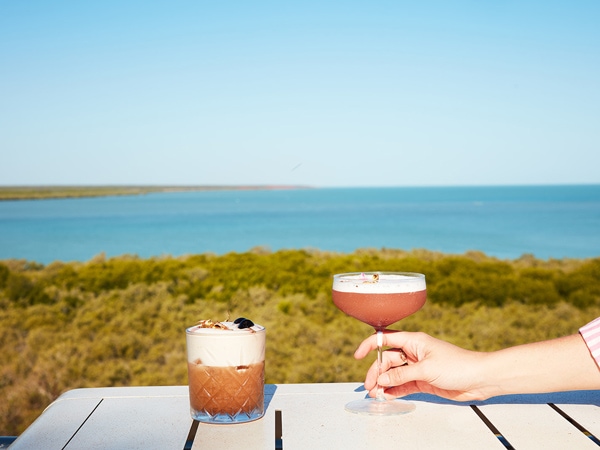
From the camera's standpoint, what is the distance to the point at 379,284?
1.58 metres

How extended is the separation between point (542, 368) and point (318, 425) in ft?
1.67

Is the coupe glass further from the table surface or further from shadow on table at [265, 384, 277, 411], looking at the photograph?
shadow on table at [265, 384, 277, 411]

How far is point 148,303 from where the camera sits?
21.7 ft

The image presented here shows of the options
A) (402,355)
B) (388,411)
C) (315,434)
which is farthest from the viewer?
(402,355)

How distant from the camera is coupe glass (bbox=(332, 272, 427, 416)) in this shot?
1573mm

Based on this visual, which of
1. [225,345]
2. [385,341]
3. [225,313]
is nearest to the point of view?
[225,345]

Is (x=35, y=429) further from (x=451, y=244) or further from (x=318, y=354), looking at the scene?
(x=451, y=244)

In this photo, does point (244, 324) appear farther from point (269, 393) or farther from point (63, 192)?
point (63, 192)

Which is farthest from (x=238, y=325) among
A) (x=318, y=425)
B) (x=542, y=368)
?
(x=542, y=368)

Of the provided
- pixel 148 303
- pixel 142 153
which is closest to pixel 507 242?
pixel 148 303

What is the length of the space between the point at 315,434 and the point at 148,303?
547cm

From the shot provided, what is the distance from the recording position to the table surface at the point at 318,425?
132cm

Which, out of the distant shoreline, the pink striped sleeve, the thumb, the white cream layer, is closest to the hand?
the thumb

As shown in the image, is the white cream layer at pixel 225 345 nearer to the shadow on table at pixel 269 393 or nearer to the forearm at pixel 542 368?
the shadow on table at pixel 269 393
